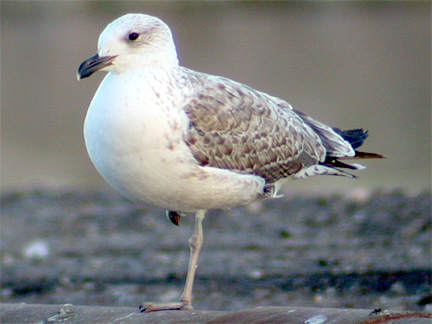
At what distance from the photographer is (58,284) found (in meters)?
5.78

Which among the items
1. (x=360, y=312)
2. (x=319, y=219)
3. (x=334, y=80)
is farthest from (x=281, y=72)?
(x=360, y=312)

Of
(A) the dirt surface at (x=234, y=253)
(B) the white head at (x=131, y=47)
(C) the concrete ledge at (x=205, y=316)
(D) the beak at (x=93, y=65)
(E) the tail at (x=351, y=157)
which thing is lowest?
(C) the concrete ledge at (x=205, y=316)

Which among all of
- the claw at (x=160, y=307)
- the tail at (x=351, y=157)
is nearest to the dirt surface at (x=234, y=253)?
the tail at (x=351, y=157)

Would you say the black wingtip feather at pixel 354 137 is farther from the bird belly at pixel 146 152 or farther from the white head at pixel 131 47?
the white head at pixel 131 47

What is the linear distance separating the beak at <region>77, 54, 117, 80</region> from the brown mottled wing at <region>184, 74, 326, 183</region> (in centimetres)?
44

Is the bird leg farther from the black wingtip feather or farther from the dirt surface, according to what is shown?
the black wingtip feather

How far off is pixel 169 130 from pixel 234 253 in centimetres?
285

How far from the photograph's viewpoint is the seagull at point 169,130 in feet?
11.9

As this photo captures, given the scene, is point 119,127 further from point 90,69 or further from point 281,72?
point 281,72

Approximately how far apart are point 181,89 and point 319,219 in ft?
12.1

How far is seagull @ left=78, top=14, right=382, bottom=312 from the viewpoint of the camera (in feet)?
11.9

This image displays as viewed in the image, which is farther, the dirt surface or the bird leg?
the dirt surface

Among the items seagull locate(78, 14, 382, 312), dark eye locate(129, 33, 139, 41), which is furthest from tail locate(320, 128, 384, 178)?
dark eye locate(129, 33, 139, 41)

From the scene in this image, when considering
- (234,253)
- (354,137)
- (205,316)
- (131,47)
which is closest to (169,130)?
(131,47)
